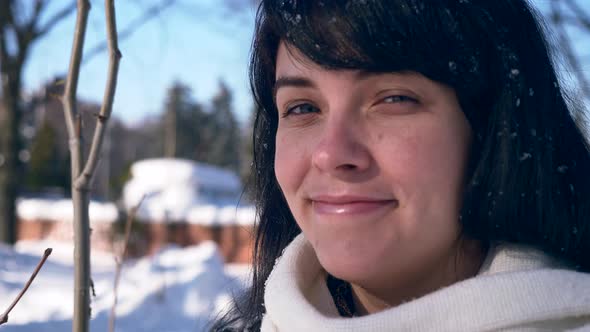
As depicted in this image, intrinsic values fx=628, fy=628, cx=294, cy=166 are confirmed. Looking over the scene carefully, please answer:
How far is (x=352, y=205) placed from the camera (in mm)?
1273

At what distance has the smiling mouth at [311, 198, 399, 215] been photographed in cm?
125

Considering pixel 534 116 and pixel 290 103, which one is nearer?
pixel 534 116

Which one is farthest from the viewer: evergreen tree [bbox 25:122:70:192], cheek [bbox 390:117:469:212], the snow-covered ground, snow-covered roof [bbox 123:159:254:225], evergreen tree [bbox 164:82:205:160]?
evergreen tree [bbox 164:82:205:160]

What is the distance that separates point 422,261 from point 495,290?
0.63 feet

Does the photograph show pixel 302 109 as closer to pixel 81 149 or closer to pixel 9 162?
pixel 81 149

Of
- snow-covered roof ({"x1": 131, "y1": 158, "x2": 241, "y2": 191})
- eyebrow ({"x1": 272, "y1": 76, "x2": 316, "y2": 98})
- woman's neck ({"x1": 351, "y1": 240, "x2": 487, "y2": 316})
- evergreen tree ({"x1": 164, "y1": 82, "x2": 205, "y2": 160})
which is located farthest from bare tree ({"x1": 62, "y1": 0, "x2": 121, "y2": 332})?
evergreen tree ({"x1": 164, "y1": 82, "x2": 205, "y2": 160})

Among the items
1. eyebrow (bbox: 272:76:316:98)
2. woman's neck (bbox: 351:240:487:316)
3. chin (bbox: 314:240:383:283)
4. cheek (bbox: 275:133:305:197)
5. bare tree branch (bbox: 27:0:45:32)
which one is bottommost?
woman's neck (bbox: 351:240:487:316)

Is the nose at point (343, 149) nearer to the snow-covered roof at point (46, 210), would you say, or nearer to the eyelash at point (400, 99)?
the eyelash at point (400, 99)

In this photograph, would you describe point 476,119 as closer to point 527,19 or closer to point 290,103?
point 527,19

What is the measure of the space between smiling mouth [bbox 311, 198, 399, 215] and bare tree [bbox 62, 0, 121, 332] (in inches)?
19.1

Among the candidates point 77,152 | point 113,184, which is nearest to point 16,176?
→ point 77,152

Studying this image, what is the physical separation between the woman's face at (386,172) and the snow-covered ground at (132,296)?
1.90 meters

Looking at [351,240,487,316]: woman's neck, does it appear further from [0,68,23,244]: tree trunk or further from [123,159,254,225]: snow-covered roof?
[123,159,254,225]: snow-covered roof

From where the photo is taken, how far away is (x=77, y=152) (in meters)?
1.30
